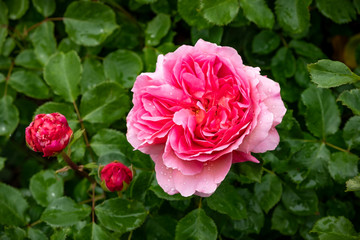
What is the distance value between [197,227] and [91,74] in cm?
80

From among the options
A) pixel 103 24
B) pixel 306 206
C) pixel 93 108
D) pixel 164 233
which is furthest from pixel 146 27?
pixel 306 206

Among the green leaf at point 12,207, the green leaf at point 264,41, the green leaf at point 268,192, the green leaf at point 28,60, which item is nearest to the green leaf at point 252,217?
the green leaf at point 268,192

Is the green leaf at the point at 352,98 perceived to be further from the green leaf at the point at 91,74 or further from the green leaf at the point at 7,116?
the green leaf at the point at 7,116

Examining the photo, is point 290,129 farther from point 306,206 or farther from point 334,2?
point 334,2

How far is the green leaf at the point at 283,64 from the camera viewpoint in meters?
1.52

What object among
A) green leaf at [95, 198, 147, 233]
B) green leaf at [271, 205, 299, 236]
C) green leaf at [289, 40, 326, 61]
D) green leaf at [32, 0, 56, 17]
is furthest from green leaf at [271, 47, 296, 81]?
green leaf at [32, 0, 56, 17]

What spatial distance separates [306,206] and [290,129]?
12.7 inches

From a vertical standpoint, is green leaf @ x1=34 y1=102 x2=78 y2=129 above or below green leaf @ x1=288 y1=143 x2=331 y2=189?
above

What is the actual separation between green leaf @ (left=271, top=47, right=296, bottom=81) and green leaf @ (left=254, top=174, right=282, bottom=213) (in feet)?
1.44

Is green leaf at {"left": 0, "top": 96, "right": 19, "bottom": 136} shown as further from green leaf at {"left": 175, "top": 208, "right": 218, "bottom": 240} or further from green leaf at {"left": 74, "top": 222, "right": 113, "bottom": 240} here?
green leaf at {"left": 175, "top": 208, "right": 218, "bottom": 240}

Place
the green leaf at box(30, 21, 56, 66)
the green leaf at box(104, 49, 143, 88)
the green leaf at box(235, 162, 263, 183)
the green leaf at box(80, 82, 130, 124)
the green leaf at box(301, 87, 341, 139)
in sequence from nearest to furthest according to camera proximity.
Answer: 1. the green leaf at box(235, 162, 263, 183)
2. the green leaf at box(301, 87, 341, 139)
3. the green leaf at box(80, 82, 130, 124)
4. the green leaf at box(104, 49, 143, 88)
5. the green leaf at box(30, 21, 56, 66)

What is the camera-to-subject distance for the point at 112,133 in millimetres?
1356

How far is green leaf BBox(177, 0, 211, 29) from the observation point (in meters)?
1.34

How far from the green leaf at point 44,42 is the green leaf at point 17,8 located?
13 cm
